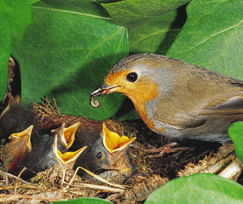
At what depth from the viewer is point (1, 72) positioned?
2.28 metres

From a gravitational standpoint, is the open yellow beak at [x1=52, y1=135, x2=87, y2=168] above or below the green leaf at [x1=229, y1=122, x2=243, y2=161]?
below

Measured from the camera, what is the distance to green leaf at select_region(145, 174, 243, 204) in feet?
4.80

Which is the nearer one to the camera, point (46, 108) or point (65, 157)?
point (65, 157)

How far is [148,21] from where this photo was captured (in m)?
2.63

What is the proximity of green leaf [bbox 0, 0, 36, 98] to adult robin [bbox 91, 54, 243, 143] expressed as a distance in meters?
0.67

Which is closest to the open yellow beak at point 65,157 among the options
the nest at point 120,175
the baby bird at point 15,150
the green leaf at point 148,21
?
the nest at point 120,175

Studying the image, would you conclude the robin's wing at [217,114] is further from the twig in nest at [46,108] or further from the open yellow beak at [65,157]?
the twig in nest at [46,108]

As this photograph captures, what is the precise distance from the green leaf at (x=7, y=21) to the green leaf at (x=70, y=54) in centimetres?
22

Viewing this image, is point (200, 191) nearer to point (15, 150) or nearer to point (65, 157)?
point (65, 157)

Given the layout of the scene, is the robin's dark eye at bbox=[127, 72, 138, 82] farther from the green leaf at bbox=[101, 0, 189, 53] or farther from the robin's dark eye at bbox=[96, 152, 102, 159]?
the robin's dark eye at bbox=[96, 152, 102, 159]

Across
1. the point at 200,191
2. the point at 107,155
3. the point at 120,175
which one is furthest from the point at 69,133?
the point at 200,191

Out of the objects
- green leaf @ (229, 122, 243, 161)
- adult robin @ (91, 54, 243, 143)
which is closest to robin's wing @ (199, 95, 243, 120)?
adult robin @ (91, 54, 243, 143)

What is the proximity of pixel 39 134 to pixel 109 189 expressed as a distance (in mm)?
1218

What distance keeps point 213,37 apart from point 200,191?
1255 millimetres
